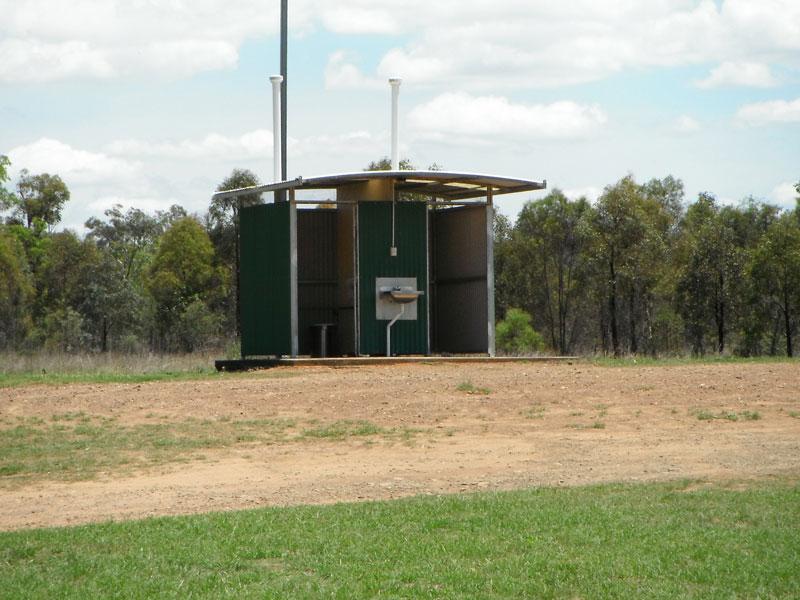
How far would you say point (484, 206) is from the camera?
1005 inches

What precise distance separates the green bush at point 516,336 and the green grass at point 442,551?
2995 cm

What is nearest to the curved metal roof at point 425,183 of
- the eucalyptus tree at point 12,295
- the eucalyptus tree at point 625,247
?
the eucalyptus tree at point 625,247

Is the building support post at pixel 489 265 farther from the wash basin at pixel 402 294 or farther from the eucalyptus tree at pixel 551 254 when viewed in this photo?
the eucalyptus tree at pixel 551 254

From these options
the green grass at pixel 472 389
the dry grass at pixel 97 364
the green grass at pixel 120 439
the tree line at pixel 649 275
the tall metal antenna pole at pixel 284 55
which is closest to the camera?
the green grass at pixel 120 439

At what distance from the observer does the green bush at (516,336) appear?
133ft

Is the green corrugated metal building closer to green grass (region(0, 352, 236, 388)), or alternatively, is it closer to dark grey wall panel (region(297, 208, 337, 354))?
dark grey wall panel (region(297, 208, 337, 354))

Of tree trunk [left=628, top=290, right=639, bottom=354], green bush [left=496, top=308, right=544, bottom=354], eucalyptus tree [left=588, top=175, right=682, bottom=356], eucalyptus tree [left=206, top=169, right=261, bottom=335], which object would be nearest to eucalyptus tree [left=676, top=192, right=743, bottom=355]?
eucalyptus tree [left=588, top=175, right=682, bottom=356]

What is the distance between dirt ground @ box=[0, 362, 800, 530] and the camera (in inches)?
461

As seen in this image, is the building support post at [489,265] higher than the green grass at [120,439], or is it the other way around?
the building support post at [489,265]

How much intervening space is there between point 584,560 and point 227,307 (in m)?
41.0

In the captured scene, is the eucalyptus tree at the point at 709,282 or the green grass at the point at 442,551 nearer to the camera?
the green grass at the point at 442,551

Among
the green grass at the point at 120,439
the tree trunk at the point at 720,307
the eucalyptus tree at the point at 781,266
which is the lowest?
the green grass at the point at 120,439

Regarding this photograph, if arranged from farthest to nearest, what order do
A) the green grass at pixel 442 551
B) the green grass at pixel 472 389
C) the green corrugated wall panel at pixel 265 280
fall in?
the green corrugated wall panel at pixel 265 280
the green grass at pixel 472 389
the green grass at pixel 442 551

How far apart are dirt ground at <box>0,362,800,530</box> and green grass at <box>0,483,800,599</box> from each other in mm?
1235
